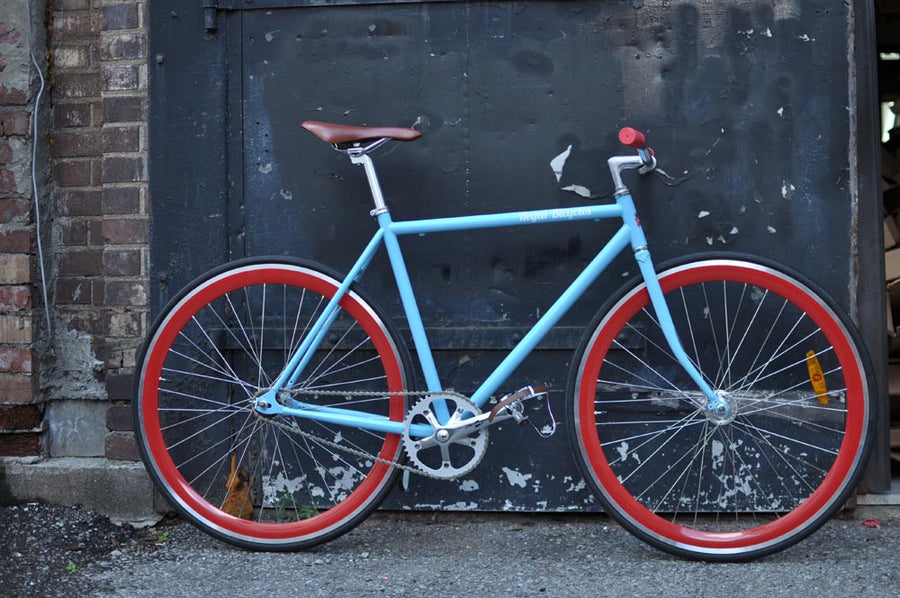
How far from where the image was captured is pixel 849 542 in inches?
126

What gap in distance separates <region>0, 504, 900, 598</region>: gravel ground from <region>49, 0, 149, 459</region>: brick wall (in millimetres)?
368

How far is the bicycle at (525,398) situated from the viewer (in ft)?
10.1

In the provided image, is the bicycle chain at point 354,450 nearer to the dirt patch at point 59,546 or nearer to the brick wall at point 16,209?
the dirt patch at point 59,546

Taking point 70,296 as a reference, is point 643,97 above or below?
above

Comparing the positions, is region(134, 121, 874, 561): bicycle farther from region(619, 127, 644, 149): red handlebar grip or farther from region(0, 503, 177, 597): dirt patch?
region(0, 503, 177, 597): dirt patch

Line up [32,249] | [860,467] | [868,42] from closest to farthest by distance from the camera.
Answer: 1. [860,467]
2. [868,42]
3. [32,249]

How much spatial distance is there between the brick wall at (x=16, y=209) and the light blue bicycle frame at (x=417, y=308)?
1014 mm

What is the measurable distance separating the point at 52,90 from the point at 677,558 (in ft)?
9.07

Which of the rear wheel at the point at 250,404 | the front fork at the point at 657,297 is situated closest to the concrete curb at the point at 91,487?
the rear wheel at the point at 250,404

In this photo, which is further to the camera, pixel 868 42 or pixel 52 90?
pixel 52 90

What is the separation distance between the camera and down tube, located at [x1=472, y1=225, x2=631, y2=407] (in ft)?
10.1

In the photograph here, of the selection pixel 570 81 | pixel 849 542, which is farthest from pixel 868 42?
pixel 849 542

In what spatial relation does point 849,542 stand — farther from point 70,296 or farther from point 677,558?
point 70,296

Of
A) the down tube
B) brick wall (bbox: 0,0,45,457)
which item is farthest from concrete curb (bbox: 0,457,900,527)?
the down tube
